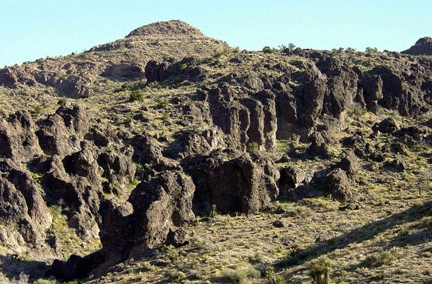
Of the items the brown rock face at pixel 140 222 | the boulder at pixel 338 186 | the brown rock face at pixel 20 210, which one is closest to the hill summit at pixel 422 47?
the boulder at pixel 338 186

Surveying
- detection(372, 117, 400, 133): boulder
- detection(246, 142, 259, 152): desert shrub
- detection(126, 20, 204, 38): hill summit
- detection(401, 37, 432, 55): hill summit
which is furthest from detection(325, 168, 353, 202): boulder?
detection(126, 20, 204, 38): hill summit

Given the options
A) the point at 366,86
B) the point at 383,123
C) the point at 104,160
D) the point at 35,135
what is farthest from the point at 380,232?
the point at 366,86

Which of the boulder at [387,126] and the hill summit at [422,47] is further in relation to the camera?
the hill summit at [422,47]

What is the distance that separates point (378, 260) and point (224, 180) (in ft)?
65.2

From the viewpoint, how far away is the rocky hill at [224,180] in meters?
43.7

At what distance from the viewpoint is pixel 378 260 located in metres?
38.5

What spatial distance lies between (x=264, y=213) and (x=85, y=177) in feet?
46.8

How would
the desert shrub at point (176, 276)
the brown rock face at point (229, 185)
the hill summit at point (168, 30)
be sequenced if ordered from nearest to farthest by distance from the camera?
the desert shrub at point (176, 276) → the brown rock face at point (229, 185) → the hill summit at point (168, 30)

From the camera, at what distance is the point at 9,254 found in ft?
146

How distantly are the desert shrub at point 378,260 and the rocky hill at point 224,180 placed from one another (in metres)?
0.10

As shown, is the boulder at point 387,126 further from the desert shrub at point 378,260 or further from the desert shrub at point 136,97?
the desert shrub at point 378,260

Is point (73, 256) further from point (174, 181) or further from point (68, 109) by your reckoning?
point (68, 109)

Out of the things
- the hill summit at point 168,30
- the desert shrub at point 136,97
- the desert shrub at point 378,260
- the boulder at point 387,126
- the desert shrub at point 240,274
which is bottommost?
the desert shrub at point 240,274

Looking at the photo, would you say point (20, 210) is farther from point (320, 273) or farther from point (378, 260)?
point (378, 260)
